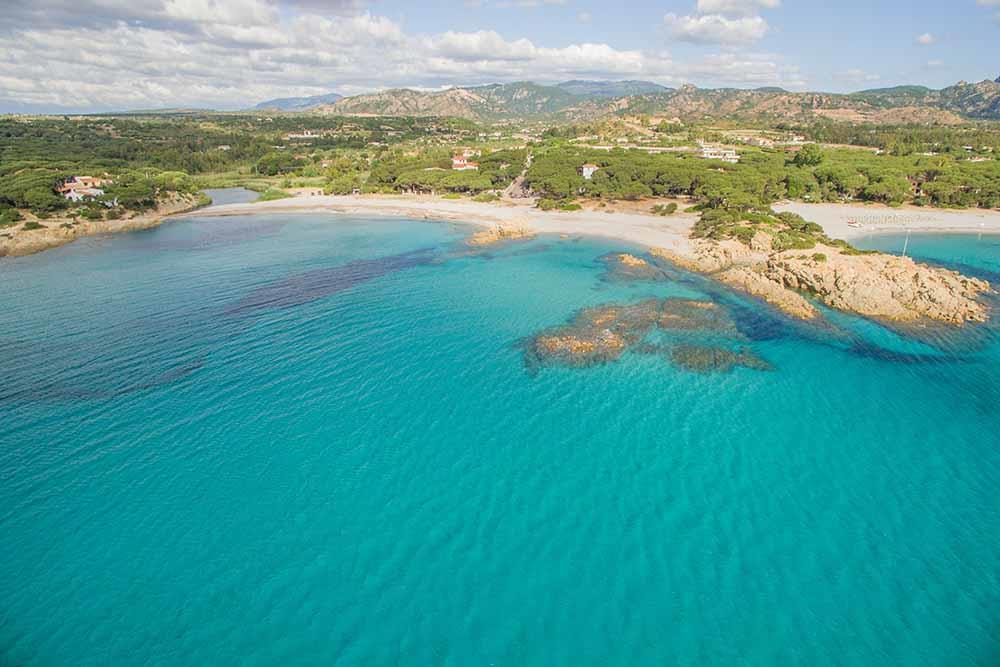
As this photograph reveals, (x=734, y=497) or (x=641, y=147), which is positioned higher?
(x=641, y=147)

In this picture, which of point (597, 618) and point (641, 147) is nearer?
point (597, 618)

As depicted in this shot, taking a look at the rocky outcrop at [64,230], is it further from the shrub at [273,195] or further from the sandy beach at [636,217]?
the shrub at [273,195]

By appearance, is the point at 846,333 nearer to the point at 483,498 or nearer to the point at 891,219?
the point at 483,498

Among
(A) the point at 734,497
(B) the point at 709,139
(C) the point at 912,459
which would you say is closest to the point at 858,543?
(A) the point at 734,497

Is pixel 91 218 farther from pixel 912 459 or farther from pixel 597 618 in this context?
pixel 912 459

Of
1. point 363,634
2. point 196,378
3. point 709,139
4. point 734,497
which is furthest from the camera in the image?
point 709,139

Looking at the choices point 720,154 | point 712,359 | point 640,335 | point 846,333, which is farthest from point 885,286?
point 720,154
